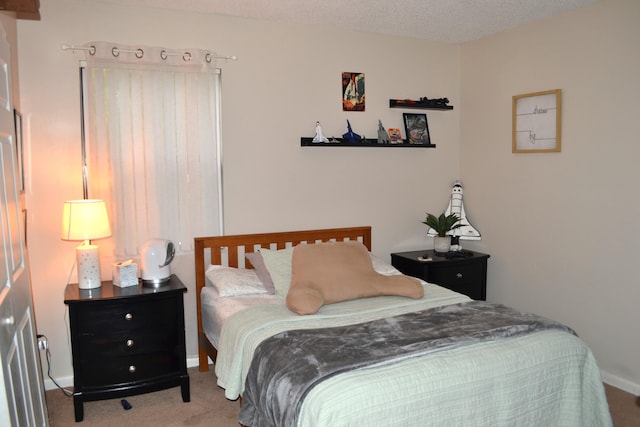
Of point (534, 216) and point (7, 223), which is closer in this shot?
point (7, 223)

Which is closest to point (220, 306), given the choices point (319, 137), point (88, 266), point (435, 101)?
point (88, 266)

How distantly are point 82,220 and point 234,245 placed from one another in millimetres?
1010

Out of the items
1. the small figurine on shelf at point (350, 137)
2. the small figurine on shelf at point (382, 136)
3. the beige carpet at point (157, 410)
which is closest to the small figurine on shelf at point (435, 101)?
the small figurine on shelf at point (382, 136)

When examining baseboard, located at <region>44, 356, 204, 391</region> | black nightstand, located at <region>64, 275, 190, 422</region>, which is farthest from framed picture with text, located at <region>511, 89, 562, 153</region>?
baseboard, located at <region>44, 356, 204, 391</region>

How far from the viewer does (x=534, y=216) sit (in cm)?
378

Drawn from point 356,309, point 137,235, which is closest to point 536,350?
point 356,309

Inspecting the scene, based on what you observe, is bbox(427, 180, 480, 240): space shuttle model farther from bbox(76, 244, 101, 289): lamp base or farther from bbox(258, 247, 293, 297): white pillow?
bbox(76, 244, 101, 289): lamp base

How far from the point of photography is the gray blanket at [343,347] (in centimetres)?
201

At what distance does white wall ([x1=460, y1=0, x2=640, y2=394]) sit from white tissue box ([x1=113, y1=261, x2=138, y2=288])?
8.86 ft

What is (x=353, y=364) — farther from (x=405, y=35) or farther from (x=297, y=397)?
(x=405, y=35)

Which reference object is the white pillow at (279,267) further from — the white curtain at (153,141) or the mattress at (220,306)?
the white curtain at (153,141)

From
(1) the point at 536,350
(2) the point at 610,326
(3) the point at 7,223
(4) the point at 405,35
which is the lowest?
(2) the point at 610,326

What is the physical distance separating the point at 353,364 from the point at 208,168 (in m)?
1.93

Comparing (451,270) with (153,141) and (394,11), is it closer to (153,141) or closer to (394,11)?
(394,11)
